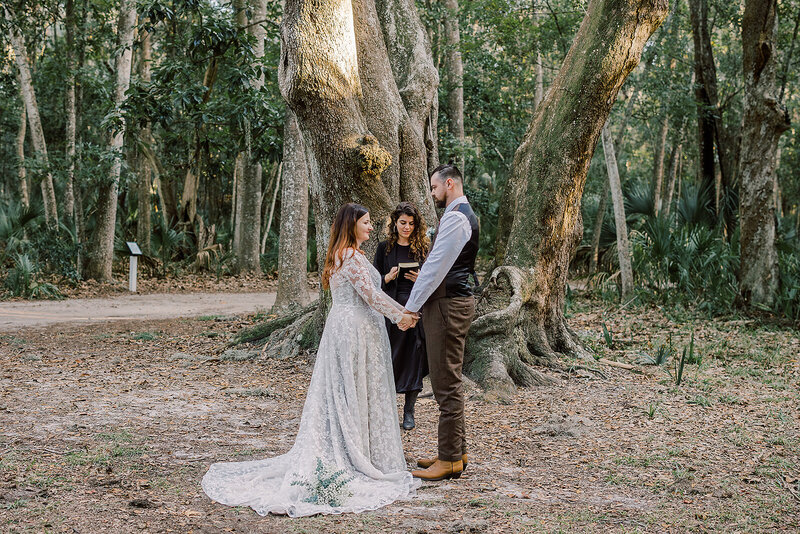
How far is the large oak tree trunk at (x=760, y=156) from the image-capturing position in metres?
12.4

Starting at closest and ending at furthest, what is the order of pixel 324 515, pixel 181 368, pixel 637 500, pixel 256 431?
pixel 324 515
pixel 637 500
pixel 256 431
pixel 181 368

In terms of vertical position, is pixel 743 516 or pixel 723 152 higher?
pixel 723 152

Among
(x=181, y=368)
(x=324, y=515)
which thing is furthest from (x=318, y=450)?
(x=181, y=368)

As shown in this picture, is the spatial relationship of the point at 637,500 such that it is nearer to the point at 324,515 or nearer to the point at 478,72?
the point at 324,515

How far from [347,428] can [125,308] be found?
10969mm

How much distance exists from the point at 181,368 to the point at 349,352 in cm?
460

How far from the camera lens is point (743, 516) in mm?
4234

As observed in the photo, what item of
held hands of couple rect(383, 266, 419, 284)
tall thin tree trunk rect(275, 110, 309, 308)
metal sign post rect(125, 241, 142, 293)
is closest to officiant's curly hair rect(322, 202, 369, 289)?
held hands of couple rect(383, 266, 419, 284)

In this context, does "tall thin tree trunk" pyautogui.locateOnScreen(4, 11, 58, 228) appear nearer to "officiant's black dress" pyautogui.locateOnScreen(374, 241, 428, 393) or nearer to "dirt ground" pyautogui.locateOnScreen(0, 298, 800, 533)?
"dirt ground" pyautogui.locateOnScreen(0, 298, 800, 533)

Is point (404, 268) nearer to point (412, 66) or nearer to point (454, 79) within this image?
point (412, 66)

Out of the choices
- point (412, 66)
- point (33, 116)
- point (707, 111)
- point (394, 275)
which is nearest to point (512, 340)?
point (394, 275)

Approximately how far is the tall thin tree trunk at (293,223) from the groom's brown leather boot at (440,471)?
8.10 metres

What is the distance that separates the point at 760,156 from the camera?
41.0 ft

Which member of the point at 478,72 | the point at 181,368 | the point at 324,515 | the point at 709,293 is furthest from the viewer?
the point at 478,72
